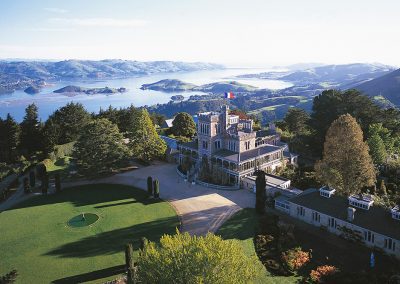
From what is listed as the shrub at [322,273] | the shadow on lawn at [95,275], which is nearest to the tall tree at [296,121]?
the shrub at [322,273]

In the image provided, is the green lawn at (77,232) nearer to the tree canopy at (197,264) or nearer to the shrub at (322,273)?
the tree canopy at (197,264)

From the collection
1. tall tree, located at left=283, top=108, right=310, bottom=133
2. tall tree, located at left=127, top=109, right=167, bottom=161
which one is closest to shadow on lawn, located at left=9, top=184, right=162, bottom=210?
tall tree, located at left=127, top=109, right=167, bottom=161

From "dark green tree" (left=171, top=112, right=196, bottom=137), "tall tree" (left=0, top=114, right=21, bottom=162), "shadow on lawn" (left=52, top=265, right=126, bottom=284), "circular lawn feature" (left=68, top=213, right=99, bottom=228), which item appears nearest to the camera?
"shadow on lawn" (left=52, top=265, right=126, bottom=284)

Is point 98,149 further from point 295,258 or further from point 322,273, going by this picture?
point 322,273

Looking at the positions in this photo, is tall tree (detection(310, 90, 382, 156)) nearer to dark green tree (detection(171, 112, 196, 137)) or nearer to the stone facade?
the stone facade

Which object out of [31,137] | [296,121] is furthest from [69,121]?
[296,121]
